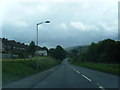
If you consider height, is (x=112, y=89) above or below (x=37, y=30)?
below

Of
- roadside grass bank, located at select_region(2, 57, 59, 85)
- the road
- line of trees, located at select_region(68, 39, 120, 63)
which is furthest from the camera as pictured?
line of trees, located at select_region(68, 39, 120, 63)

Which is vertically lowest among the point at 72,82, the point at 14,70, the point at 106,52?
the point at 72,82

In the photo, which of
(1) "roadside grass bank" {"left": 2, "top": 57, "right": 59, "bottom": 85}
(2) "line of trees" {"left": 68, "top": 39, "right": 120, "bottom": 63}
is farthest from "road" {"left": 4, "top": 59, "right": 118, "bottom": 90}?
(2) "line of trees" {"left": 68, "top": 39, "right": 120, "bottom": 63}

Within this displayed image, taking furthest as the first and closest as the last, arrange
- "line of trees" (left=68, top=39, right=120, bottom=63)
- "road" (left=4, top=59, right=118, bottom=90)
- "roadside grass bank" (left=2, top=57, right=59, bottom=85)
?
1. "line of trees" (left=68, top=39, right=120, bottom=63)
2. "roadside grass bank" (left=2, top=57, right=59, bottom=85)
3. "road" (left=4, top=59, right=118, bottom=90)

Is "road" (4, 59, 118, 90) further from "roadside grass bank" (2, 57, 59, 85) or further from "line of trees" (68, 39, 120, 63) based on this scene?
"line of trees" (68, 39, 120, 63)

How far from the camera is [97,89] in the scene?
63.6 ft

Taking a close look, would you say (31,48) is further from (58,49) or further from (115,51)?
(58,49)

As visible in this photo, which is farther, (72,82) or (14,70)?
(14,70)

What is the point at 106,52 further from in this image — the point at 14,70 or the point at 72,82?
the point at 72,82

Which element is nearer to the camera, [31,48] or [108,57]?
[108,57]

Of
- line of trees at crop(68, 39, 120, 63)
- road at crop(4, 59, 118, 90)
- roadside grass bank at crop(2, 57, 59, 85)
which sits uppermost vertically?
line of trees at crop(68, 39, 120, 63)

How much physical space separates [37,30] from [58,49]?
498ft

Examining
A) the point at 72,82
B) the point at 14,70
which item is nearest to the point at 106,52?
the point at 14,70

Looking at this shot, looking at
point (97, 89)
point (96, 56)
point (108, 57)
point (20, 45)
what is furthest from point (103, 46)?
point (97, 89)
